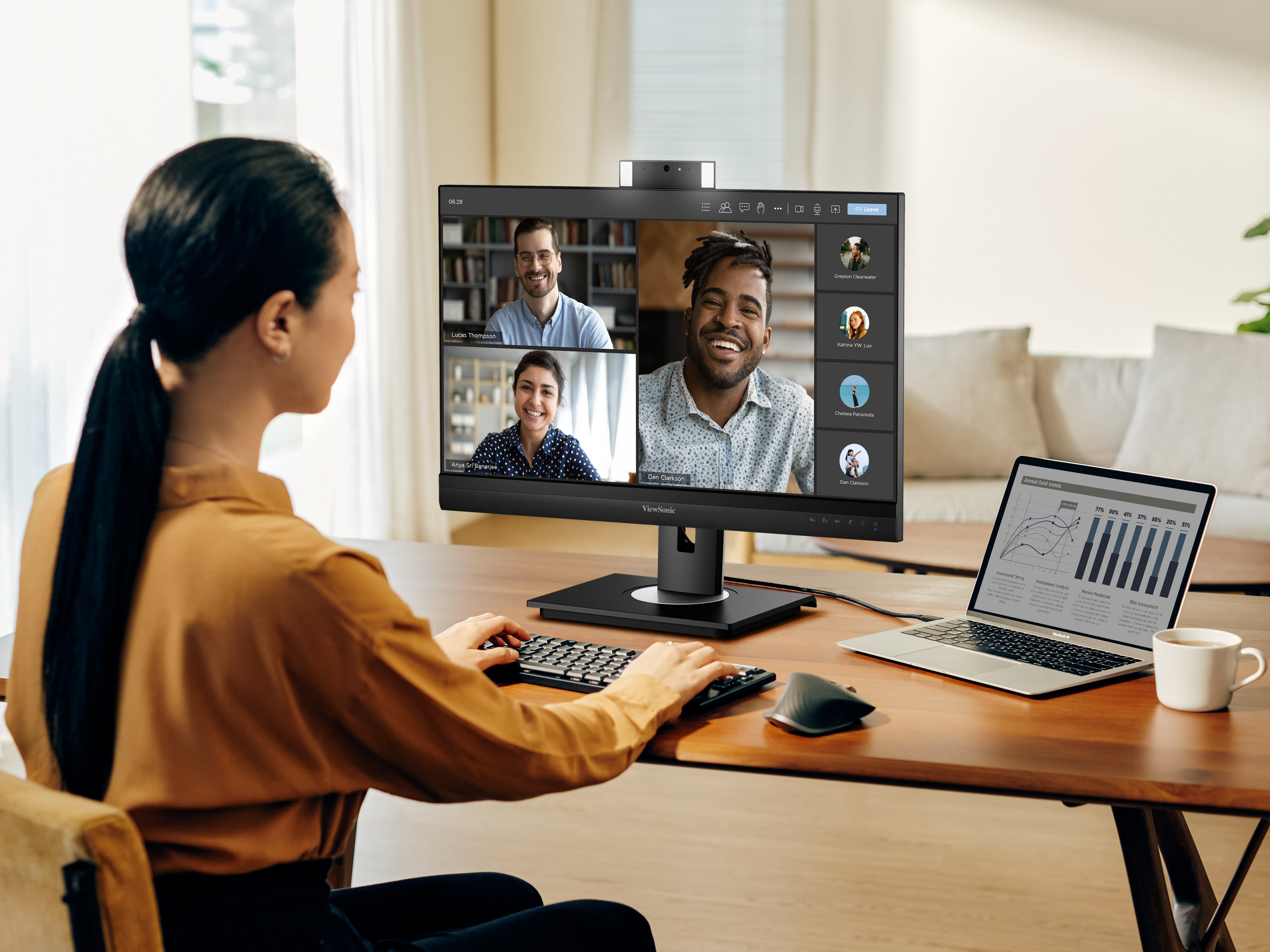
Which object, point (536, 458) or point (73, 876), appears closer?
point (73, 876)

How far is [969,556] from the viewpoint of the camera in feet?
9.75

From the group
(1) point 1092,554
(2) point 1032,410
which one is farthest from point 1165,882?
(2) point 1032,410

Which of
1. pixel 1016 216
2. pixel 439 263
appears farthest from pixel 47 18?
pixel 1016 216

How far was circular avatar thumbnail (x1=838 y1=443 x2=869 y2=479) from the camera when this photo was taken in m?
1.45

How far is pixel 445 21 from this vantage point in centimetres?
525

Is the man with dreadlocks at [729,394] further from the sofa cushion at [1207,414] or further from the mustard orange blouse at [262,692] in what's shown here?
the sofa cushion at [1207,414]

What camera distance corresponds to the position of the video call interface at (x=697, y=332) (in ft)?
4.69

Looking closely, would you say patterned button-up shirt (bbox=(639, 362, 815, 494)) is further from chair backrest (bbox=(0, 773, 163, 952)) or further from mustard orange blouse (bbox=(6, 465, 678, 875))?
chair backrest (bbox=(0, 773, 163, 952))

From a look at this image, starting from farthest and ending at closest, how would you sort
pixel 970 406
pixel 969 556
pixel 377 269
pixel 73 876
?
1. pixel 377 269
2. pixel 970 406
3. pixel 969 556
4. pixel 73 876

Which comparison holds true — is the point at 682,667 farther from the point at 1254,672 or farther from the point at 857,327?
the point at 1254,672

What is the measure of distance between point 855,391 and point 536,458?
0.43 meters

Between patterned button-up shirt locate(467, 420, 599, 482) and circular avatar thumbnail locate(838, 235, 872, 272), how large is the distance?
0.42m

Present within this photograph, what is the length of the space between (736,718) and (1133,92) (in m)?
→ 4.75

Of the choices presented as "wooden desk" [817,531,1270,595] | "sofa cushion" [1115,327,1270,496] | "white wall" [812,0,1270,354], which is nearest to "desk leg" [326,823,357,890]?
"wooden desk" [817,531,1270,595]
